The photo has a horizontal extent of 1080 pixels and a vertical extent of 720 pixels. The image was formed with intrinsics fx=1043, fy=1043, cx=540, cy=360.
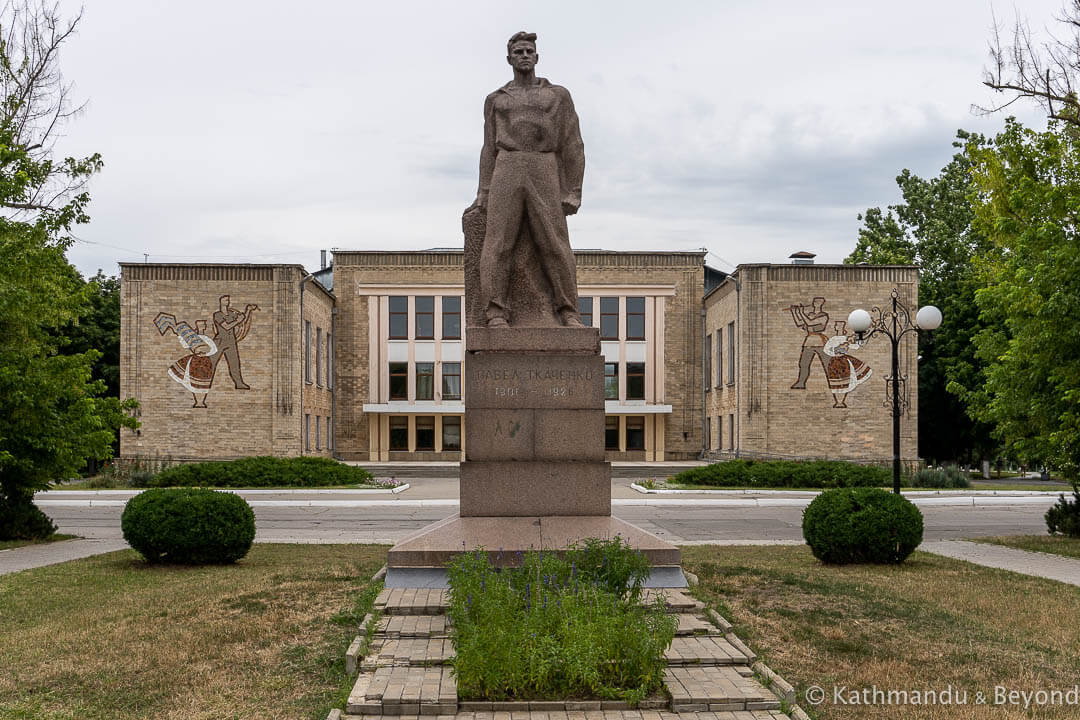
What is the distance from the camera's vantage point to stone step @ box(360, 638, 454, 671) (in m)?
6.59

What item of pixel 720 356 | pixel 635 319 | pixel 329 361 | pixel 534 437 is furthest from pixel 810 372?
pixel 534 437

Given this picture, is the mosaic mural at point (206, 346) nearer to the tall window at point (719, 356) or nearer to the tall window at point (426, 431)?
the tall window at point (426, 431)

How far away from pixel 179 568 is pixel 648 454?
37.2 m

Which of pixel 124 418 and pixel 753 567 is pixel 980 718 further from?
pixel 124 418

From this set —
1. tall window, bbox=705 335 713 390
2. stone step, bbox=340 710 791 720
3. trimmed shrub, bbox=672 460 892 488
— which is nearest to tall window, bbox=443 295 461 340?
tall window, bbox=705 335 713 390

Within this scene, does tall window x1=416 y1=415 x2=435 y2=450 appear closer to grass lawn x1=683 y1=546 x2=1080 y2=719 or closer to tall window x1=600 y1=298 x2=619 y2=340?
tall window x1=600 y1=298 x2=619 y2=340

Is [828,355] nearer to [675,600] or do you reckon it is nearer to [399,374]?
[399,374]

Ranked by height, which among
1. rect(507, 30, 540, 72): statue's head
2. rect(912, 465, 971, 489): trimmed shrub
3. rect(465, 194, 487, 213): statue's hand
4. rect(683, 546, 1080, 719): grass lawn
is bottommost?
rect(912, 465, 971, 489): trimmed shrub

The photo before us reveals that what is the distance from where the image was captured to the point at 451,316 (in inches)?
1884

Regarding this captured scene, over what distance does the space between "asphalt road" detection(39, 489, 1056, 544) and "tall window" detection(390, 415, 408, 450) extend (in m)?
19.6

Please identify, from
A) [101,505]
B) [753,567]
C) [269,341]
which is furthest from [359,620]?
[269,341]

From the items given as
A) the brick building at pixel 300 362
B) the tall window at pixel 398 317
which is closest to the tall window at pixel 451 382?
the tall window at pixel 398 317

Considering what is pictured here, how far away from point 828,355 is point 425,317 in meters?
18.0

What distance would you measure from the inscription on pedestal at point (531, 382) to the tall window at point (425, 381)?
124 feet
